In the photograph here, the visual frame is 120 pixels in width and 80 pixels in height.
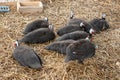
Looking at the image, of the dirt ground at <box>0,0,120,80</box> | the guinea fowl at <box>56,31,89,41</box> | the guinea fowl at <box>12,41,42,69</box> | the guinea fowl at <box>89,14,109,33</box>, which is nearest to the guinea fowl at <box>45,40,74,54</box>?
the dirt ground at <box>0,0,120,80</box>

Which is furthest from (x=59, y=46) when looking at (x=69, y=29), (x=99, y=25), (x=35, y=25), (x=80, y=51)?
(x=99, y=25)

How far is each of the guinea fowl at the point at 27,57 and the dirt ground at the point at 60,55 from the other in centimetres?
8

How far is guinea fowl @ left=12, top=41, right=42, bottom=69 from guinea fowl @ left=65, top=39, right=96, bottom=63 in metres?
0.48

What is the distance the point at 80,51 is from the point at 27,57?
84 centimetres

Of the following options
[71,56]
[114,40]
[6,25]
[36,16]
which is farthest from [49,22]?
[71,56]

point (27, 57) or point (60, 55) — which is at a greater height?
point (27, 57)

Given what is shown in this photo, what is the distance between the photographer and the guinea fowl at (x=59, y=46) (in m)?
5.00

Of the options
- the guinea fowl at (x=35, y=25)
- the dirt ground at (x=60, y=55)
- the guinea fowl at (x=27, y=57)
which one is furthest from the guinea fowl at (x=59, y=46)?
the guinea fowl at (x=35, y=25)

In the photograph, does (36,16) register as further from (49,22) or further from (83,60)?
(83,60)

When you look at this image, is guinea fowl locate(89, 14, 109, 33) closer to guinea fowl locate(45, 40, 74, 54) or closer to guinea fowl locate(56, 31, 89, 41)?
guinea fowl locate(56, 31, 89, 41)

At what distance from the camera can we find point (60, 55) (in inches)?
200

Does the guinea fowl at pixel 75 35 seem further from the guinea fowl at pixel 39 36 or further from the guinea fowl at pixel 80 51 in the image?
the guinea fowl at pixel 80 51

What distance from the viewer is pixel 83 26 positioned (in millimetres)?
5684

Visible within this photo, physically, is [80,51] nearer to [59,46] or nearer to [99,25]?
[59,46]
